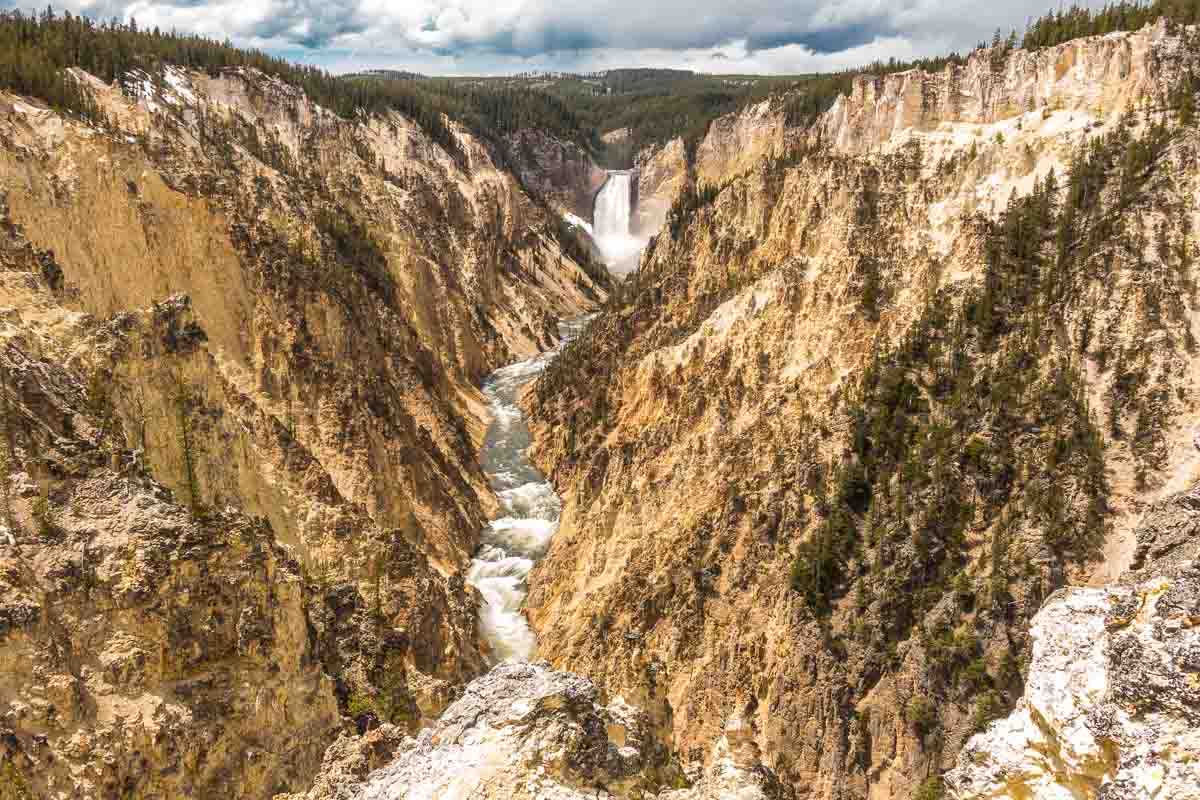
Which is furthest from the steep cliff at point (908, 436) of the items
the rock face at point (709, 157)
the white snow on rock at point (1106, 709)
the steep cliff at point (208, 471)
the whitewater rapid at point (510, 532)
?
the rock face at point (709, 157)

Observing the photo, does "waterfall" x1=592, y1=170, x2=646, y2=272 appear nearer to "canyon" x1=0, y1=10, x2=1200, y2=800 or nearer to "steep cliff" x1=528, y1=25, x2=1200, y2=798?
"canyon" x1=0, y1=10, x2=1200, y2=800

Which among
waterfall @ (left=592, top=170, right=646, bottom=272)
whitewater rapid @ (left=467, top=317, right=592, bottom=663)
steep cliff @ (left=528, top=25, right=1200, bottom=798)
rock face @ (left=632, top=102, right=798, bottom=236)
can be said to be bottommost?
whitewater rapid @ (left=467, top=317, right=592, bottom=663)

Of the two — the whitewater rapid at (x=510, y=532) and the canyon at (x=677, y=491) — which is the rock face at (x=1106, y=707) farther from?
the whitewater rapid at (x=510, y=532)

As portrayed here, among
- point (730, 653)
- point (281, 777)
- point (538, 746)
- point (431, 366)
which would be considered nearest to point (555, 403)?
point (431, 366)

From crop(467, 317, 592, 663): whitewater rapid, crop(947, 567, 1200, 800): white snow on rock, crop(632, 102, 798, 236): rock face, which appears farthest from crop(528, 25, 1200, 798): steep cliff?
crop(632, 102, 798, 236): rock face

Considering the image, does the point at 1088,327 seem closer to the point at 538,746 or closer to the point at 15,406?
the point at 538,746

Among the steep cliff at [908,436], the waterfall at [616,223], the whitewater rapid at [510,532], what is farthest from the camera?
the waterfall at [616,223]
